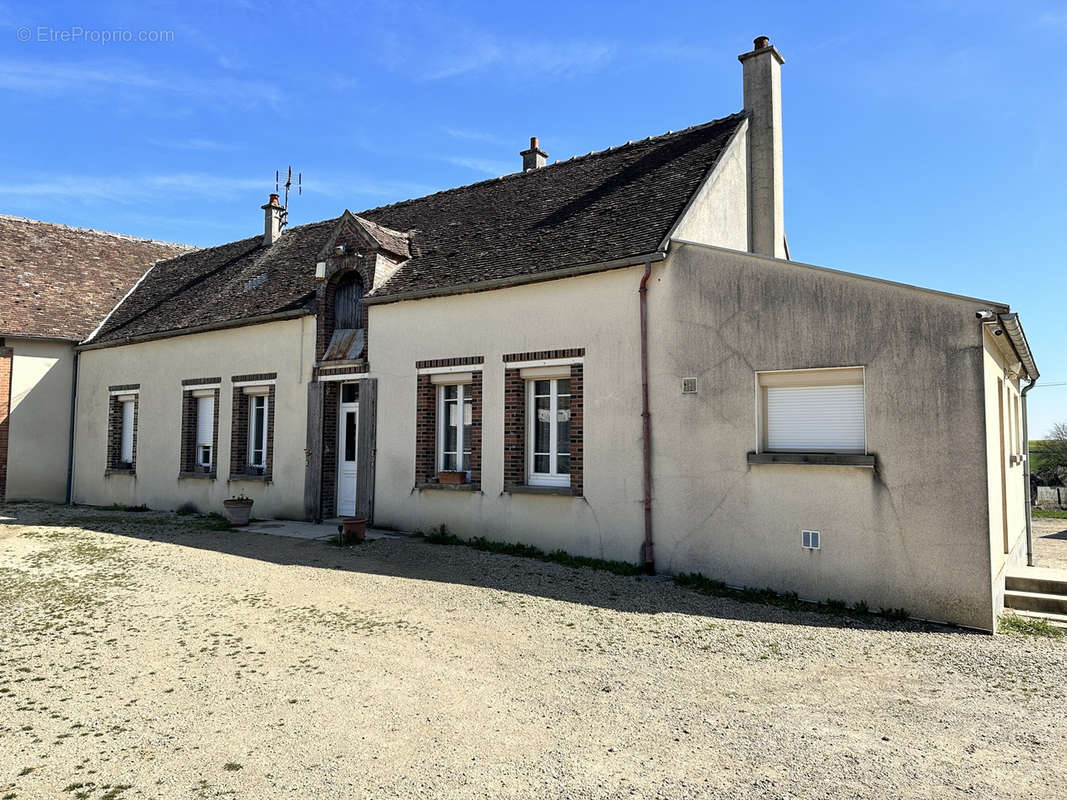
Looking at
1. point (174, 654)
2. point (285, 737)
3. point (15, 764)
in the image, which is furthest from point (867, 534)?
point (15, 764)

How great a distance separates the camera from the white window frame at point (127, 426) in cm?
1669

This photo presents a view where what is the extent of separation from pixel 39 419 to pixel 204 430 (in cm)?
546

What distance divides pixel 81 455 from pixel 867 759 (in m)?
18.7

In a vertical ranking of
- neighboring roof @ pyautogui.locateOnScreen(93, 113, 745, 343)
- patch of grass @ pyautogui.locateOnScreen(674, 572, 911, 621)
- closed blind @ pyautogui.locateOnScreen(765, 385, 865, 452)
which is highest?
neighboring roof @ pyautogui.locateOnScreen(93, 113, 745, 343)

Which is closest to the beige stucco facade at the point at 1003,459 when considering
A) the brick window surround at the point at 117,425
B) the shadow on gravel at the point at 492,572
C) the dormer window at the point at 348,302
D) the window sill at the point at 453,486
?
the shadow on gravel at the point at 492,572

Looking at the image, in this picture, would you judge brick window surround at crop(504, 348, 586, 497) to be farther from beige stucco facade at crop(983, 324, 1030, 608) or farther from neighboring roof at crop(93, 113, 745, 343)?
beige stucco facade at crop(983, 324, 1030, 608)

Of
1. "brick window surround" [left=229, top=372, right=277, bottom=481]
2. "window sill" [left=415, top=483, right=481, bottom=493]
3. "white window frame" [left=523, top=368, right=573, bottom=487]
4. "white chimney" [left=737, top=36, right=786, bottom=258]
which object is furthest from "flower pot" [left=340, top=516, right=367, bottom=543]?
"white chimney" [left=737, top=36, right=786, bottom=258]

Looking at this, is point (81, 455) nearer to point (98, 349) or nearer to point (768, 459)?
point (98, 349)

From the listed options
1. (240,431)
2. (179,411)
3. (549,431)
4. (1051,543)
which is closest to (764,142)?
(549,431)

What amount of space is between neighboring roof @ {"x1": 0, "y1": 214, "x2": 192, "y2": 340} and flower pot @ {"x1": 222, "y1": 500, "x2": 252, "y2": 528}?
8.38 m

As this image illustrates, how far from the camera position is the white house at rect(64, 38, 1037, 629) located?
23.9ft

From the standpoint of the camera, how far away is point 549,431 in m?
10.3

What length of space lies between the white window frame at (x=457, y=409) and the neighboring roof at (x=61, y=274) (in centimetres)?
1160

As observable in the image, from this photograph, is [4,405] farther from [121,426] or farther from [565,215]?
[565,215]
